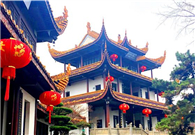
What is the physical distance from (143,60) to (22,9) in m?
19.3

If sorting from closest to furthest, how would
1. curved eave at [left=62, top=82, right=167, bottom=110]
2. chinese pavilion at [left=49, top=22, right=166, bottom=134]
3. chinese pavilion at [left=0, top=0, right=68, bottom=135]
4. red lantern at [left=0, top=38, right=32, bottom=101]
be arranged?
red lantern at [left=0, top=38, right=32, bottom=101]
chinese pavilion at [left=0, top=0, right=68, bottom=135]
curved eave at [left=62, top=82, right=167, bottom=110]
chinese pavilion at [left=49, top=22, right=166, bottom=134]

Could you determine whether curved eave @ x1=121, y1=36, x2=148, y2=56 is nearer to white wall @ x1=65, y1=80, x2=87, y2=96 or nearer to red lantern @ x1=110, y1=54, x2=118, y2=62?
red lantern @ x1=110, y1=54, x2=118, y2=62

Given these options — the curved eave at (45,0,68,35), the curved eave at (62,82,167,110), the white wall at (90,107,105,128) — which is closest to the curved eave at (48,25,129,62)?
the curved eave at (62,82,167,110)

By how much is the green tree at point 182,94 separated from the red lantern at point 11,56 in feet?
33.3

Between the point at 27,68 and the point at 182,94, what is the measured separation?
31.5 feet

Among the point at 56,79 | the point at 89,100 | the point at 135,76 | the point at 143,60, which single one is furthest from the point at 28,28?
the point at 143,60

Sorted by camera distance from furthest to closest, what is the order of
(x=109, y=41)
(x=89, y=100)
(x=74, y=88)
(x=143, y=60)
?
1. (x=143, y=60)
2. (x=74, y=88)
3. (x=109, y=41)
4. (x=89, y=100)

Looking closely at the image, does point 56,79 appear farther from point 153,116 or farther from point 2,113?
point 153,116

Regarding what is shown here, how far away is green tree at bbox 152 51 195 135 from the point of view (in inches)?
517

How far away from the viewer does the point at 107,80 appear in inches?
749

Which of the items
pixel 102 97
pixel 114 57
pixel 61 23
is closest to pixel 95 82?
pixel 114 57

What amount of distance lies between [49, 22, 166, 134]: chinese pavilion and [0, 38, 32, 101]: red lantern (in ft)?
45.8

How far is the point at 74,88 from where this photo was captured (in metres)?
23.9

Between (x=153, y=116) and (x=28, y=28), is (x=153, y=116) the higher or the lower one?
the lower one
